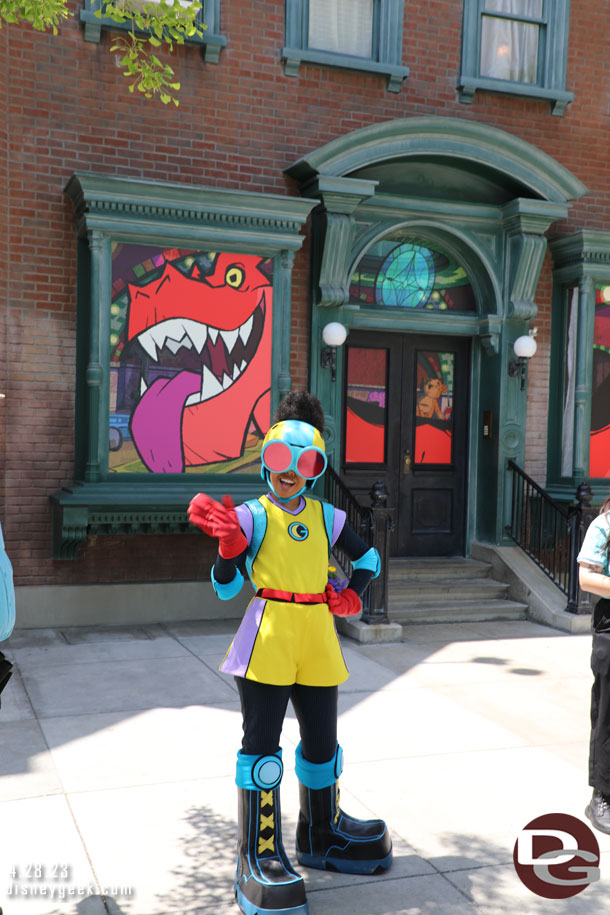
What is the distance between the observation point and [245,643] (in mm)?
3395

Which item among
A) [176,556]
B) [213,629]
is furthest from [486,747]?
[176,556]

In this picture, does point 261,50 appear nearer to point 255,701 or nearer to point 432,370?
point 432,370

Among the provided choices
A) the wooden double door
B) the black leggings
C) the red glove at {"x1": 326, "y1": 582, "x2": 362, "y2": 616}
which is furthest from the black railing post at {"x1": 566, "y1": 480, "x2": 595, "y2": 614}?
the black leggings

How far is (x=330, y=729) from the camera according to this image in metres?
3.50

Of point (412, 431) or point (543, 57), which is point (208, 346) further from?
point (543, 57)

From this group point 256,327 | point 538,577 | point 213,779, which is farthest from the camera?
point 538,577

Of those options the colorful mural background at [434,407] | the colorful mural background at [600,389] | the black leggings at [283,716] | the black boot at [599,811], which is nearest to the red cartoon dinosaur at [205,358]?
the colorful mural background at [434,407]

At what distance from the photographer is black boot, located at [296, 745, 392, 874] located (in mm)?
3545

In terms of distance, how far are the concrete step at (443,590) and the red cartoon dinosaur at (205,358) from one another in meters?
2.10

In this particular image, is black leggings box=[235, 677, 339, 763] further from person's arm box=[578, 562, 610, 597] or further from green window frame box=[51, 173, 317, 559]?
green window frame box=[51, 173, 317, 559]

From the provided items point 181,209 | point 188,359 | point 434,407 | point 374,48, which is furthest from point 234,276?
point 374,48

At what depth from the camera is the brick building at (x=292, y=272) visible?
7.85 m

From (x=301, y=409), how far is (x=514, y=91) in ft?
23.5

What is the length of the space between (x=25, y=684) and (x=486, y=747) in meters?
3.18
